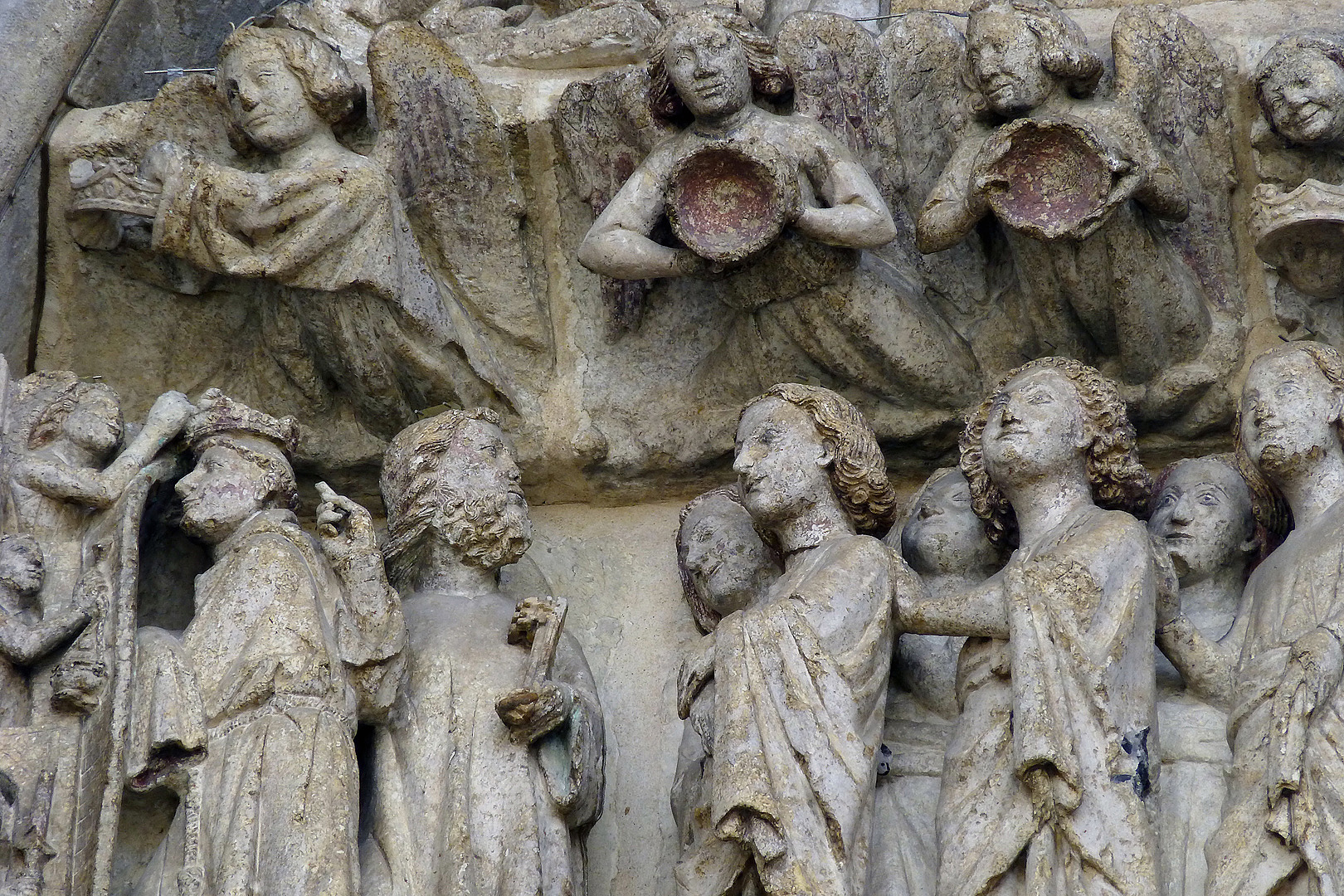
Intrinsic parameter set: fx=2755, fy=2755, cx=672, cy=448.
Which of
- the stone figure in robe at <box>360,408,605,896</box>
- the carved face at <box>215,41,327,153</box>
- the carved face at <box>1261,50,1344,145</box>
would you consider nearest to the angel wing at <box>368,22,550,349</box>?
the carved face at <box>215,41,327,153</box>

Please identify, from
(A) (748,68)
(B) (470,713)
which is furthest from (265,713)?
(A) (748,68)

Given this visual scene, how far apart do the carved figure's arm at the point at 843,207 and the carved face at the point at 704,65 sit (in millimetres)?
279

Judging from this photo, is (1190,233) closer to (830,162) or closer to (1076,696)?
(830,162)

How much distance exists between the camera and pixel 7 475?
23.1 ft

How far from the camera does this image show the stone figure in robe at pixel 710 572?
6855mm

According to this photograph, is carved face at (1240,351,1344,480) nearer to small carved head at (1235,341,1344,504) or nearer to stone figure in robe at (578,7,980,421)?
small carved head at (1235,341,1344,504)

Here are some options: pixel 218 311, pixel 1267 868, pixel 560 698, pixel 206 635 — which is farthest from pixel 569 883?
pixel 218 311

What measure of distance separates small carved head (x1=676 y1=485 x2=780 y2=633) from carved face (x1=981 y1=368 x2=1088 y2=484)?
680 mm

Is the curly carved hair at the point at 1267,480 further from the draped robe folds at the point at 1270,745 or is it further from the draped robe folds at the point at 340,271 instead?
the draped robe folds at the point at 340,271

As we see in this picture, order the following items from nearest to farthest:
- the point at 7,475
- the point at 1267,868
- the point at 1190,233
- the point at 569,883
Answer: the point at 1267,868
the point at 569,883
the point at 7,475
the point at 1190,233

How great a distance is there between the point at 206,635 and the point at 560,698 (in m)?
0.88

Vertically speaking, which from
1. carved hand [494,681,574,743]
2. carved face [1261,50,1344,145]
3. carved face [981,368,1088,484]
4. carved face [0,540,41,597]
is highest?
carved face [1261,50,1344,145]

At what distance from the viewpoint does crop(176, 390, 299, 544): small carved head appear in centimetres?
704

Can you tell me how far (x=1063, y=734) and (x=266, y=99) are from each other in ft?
9.54
